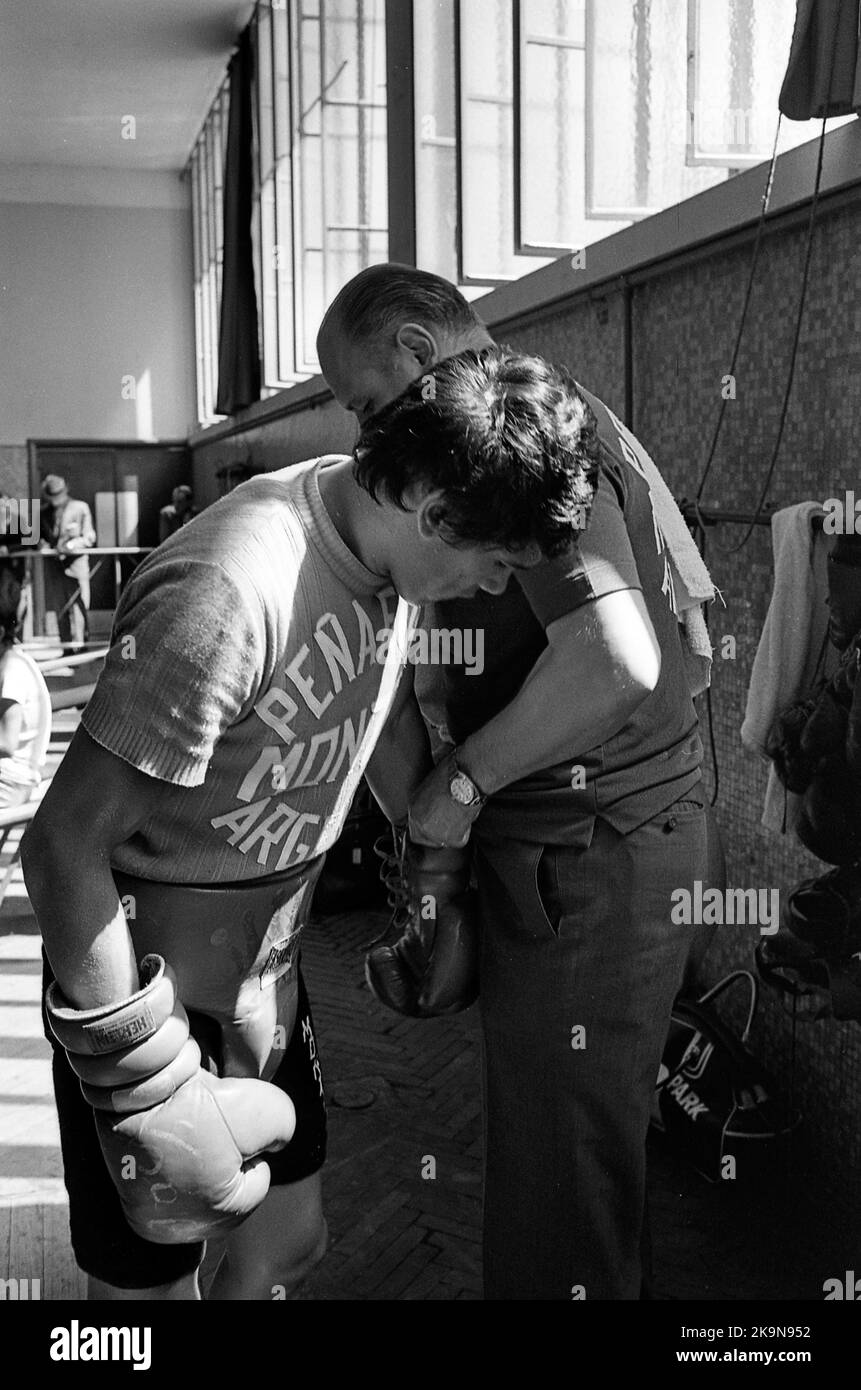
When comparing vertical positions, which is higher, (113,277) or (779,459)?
(113,277)

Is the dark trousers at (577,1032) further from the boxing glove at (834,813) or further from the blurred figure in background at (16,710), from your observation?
the blurred figure in background at (16,710)

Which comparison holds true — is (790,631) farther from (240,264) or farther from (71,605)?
(71,605)

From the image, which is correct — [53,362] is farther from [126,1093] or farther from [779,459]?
[126,1093]

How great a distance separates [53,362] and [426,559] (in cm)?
1803

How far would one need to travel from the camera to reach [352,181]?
Answer: 31.8 ft

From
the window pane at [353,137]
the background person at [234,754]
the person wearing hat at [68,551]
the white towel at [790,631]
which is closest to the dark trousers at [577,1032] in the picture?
the background person at [234,754]

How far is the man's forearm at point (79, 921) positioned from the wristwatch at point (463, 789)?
0.53 metres

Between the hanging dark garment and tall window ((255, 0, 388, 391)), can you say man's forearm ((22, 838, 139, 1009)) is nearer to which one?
the hanging dark garment

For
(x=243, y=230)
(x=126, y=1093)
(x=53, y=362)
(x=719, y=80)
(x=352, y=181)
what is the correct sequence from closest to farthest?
(x=126, y=1093), (x=719, y=80), (x=352, y=181), (x=243, y=230), (x=53, y=362)

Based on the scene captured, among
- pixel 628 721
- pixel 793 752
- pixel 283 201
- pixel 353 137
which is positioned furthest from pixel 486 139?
pixel 283 201

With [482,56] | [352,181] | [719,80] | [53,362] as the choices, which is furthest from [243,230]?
[719,80]

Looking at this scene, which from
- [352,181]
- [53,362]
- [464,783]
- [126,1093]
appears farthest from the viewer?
[53,362]

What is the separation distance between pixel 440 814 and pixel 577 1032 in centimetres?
39

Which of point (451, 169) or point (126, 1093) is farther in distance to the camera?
point (451, 169)
